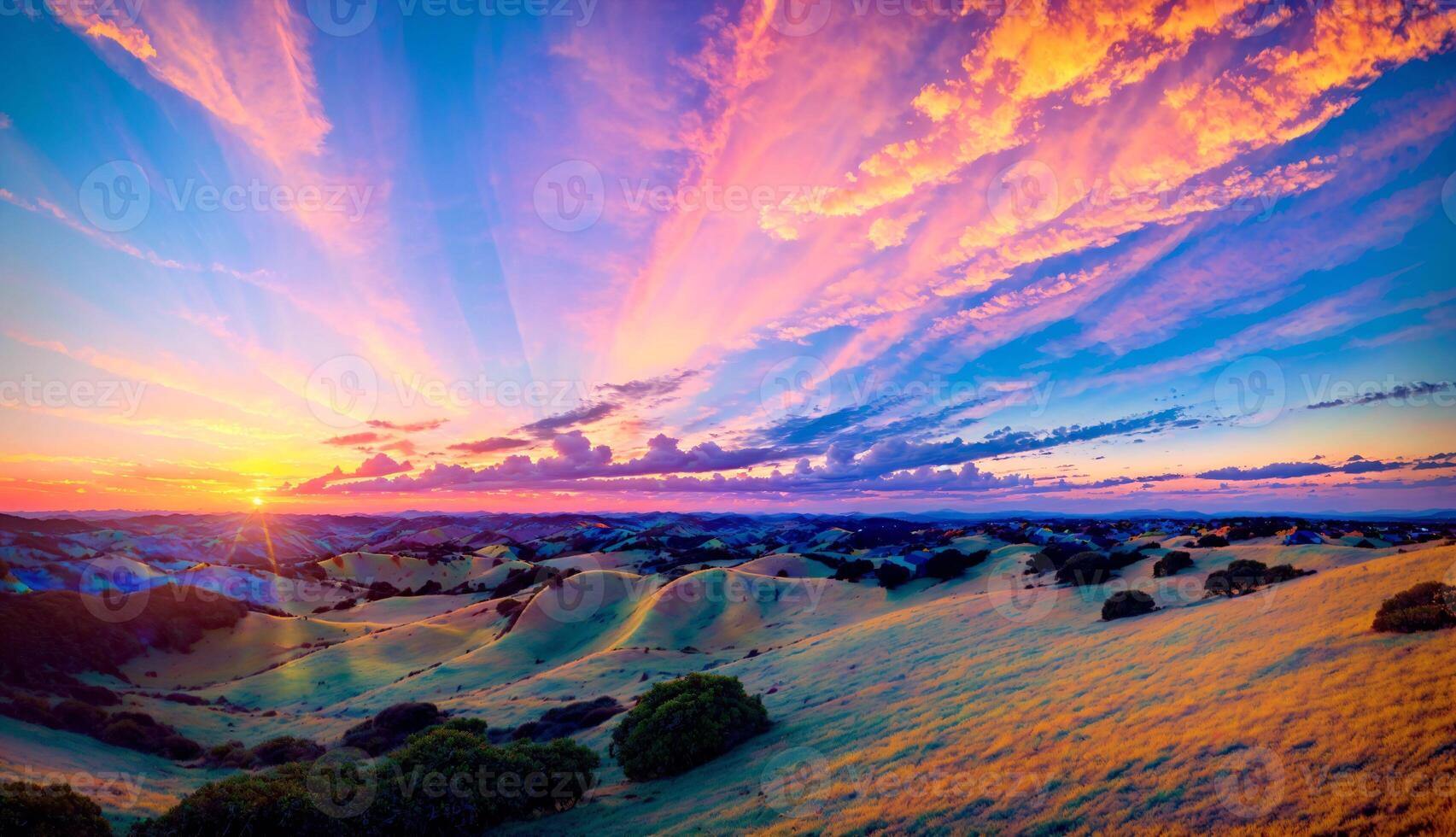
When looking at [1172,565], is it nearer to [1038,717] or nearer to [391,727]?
[1038,717]

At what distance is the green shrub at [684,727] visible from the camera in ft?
69.2

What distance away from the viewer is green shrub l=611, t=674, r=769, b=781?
21.1 metres

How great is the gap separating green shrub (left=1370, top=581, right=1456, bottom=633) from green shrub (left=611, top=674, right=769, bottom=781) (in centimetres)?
2082

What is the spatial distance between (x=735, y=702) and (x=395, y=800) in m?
12.8

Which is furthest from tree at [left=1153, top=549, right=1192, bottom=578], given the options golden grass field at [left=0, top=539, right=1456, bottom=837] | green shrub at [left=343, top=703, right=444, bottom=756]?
green shrub at [left=343, top=703, right=444, bottom=756]

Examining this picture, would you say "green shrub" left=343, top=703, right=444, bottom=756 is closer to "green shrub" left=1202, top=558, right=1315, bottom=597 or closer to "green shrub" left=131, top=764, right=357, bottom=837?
"green shrub" left=131, top=764, right=357, bottom=837

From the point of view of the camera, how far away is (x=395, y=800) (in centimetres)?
1644

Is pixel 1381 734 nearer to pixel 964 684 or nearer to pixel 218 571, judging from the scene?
pixel 964 684

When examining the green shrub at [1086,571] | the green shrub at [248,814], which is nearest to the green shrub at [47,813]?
the green shrub at [248,814]

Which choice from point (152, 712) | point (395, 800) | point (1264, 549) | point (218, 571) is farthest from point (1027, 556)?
point (218, 571)

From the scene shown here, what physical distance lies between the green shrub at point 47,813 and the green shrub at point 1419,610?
117ft

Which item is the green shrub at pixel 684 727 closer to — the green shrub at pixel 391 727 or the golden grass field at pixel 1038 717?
the golden grass field at pixel 1038 717

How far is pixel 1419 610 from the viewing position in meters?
15.2

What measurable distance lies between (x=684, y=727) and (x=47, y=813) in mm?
17525
